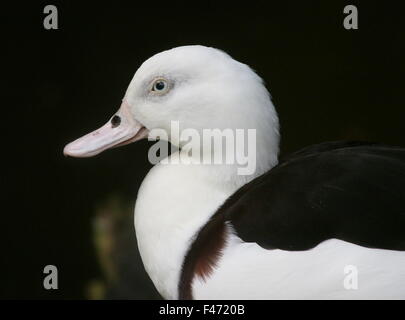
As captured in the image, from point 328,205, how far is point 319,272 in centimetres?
19

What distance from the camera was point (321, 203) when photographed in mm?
2254

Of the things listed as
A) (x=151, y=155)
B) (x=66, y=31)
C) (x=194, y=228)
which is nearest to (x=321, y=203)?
(x=194, y=228)

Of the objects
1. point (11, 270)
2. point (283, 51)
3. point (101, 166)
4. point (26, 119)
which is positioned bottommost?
point (11, 270)

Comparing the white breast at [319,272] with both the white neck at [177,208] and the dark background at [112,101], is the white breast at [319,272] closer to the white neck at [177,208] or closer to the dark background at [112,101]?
the white neck at [177,208]

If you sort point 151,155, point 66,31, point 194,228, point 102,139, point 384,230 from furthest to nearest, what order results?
point 66,31 < point 151,155 < point 102,139 < point 194,228 < point 384,230

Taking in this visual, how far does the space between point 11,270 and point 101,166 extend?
2.17 feet

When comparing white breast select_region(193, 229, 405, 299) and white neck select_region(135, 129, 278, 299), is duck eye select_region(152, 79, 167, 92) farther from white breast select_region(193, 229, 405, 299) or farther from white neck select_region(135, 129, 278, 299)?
white breast select_region(193, 229, 405, 299)

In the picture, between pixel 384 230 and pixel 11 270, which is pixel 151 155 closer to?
pixel 384 230

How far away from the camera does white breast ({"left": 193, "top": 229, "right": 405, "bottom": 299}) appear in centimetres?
222

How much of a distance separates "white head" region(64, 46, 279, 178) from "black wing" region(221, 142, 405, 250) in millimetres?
186

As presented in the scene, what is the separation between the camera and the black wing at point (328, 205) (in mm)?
2223

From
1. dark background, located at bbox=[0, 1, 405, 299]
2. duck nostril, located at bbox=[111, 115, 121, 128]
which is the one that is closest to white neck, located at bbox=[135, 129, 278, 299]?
duck nostril, located at bbox=[111, 115, 121, 128]

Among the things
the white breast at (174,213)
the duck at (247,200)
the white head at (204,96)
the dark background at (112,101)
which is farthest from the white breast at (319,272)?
the dark background at (112,101)

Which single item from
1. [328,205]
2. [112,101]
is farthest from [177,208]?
[112,101]
